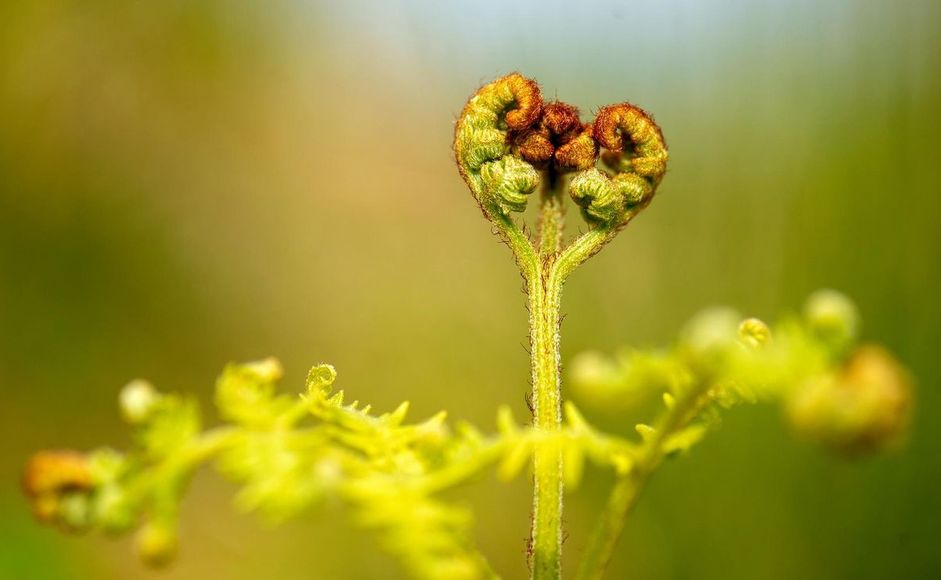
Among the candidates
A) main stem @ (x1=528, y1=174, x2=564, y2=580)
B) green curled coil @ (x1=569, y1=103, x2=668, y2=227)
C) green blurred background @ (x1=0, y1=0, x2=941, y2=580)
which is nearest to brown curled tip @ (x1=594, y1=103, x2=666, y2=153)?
green curled coil @ (x1=569, y1=103, x2=668, y2=227)

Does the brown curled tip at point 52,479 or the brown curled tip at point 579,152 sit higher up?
the brown curled tip at point 579,152

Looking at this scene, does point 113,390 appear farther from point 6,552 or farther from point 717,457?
point 717,457

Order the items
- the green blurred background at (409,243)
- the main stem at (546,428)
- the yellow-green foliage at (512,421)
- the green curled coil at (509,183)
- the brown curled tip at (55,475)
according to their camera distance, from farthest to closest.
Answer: the green blurred background at (409,243), the green curled coil at (509,183), the main stem at (546,428), the brown curled tip at (55,475), the yellow-green foliage at (512,421)

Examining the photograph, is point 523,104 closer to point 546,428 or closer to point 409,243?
point 546,428

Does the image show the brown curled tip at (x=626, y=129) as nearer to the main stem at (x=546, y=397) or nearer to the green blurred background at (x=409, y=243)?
the main stem at (x=546, y=397)

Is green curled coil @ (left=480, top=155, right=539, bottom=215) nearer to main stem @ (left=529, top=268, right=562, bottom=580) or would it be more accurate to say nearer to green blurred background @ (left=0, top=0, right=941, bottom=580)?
main stem @ (left=529, top=268, right=562, bottom=580)

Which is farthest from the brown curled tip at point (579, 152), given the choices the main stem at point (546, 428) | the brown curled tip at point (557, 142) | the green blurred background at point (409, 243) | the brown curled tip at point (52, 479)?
the green blurred background at point (409, 243)

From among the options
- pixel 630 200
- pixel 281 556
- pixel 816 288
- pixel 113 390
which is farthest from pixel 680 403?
pixel 113 390
